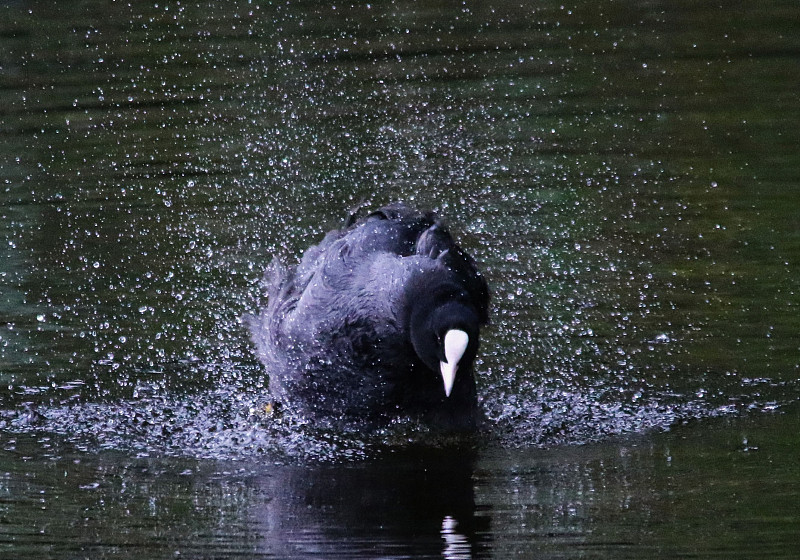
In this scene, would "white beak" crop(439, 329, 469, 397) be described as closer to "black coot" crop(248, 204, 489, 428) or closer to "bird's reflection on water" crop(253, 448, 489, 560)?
"black coot" crop(248, 204, 489, 428)

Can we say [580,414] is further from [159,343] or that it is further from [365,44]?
[365,44]

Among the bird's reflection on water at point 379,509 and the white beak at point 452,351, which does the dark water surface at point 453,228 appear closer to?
the bird's reflection on water at point 379,509

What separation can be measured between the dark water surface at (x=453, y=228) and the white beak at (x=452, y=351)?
484mm

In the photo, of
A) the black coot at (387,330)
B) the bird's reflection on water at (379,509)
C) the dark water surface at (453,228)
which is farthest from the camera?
the black coot at (387,330)

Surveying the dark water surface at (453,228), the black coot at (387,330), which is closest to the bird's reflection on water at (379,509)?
the dark water surface at (453,228)

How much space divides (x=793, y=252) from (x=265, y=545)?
13.4ft

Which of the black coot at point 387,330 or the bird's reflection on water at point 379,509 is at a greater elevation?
the black coot at point 387,330

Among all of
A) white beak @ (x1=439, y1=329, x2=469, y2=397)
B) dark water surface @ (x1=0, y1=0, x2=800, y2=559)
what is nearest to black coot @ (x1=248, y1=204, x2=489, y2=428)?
white beak @ (x1=439, y1=329, x2=469, y2=397)

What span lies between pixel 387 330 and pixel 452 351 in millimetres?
507

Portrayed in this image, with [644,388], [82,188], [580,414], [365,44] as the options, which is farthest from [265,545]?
[365,44]

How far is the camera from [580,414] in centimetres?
638

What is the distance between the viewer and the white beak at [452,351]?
18.1 feet

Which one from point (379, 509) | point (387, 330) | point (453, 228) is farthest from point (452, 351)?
point (453, 228)

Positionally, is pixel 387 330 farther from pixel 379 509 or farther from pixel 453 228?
pixel 453 228
